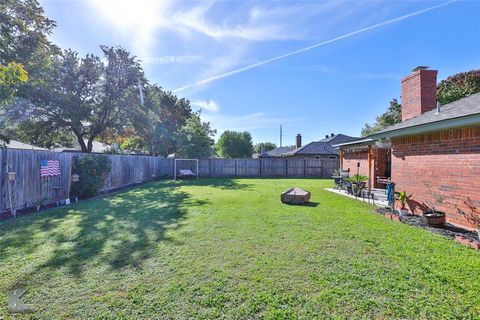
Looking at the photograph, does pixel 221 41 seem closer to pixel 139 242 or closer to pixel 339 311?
pixel 139 242

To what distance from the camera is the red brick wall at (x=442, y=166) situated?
462 cm

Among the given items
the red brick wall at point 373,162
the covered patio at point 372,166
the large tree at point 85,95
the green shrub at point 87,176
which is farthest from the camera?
the large tree at point 85,95

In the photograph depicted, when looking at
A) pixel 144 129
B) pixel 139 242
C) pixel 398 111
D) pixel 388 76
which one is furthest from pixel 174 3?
pixel 398 111

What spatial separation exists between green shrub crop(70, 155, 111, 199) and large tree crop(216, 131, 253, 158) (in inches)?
1131

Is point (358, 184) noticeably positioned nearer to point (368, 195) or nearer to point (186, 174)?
point (368, 195)

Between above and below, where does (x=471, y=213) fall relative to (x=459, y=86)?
below

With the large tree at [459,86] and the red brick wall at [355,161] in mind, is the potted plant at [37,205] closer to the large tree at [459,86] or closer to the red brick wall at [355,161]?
the red brick wall at [355,161]

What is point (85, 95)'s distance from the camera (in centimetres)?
1677

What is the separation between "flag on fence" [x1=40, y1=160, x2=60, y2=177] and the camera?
24.2 ft

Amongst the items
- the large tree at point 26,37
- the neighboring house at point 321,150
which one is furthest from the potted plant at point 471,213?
the neighboring house at point 321,150

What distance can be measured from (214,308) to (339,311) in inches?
44.8

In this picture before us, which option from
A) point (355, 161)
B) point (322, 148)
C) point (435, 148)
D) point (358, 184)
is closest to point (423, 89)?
point (435, 148)

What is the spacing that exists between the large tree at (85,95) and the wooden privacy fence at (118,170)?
4727 millimetres

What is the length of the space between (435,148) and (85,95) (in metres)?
19.0
